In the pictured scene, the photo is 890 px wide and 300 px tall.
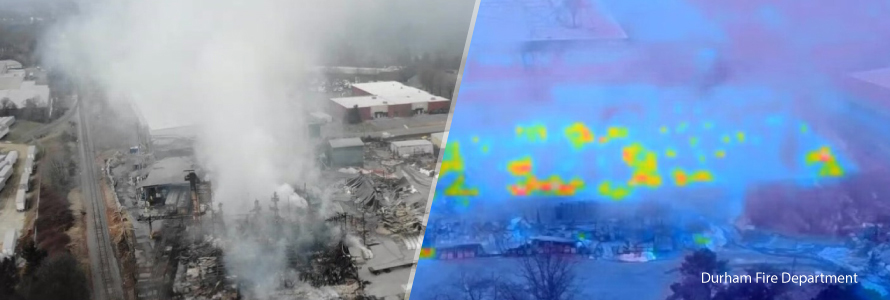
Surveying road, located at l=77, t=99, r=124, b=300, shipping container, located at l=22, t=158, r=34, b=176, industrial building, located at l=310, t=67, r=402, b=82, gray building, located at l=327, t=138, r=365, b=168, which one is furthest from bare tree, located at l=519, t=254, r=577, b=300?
shipping container, located at l=22, t=158, r=34, b=176

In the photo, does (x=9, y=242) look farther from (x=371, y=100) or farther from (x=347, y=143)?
(x=371, y=100)

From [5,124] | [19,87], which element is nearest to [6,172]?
[5,124]

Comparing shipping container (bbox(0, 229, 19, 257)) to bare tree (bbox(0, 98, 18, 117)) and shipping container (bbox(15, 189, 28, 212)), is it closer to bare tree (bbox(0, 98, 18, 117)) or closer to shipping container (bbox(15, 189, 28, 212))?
shipping container (bbox(15, 189, 28, 212))

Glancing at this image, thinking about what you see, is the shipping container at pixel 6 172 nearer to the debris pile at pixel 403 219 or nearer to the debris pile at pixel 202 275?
the debris pile at pixel 202 275

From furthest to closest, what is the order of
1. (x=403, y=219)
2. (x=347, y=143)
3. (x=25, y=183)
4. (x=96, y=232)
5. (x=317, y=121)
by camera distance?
1. (x=317, y=121)
2. (x=347, y=143)
3. (x=25, y=183)
4. (x=403, y=219)
5. (x=96, y=232)

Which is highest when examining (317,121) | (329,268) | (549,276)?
(317,121)

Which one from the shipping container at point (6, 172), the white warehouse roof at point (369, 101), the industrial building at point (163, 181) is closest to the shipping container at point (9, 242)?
the shipping container at point (6, 172)
